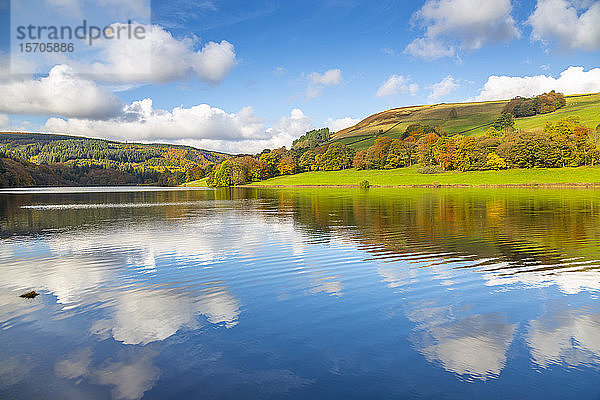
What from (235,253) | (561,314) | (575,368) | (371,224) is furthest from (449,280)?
(371,224)

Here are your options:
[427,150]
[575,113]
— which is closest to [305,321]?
[427,150]

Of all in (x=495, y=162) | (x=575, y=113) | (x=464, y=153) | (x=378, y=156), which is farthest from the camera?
(x=378, y=156)

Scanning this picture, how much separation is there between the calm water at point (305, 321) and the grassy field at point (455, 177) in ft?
272

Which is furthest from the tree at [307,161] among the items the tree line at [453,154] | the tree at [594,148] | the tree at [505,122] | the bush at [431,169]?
the tree at [594,148]

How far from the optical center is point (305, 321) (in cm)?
1074

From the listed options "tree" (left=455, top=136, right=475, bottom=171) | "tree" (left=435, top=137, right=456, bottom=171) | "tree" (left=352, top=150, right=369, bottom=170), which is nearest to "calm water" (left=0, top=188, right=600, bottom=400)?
"tree" (left=455, top=136, right=475, bottom=171)

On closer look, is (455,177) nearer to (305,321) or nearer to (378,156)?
(378,156)

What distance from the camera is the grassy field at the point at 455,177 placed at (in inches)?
3654

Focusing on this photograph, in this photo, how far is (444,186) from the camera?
106500 mm

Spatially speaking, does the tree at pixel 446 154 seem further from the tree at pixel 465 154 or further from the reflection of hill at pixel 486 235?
the reflection of hill at pixel 486 235

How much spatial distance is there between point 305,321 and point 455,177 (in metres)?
112

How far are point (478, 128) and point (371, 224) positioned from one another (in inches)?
6550

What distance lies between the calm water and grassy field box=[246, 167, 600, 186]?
83.0m

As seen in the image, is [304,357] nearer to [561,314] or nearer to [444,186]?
[561,314]
